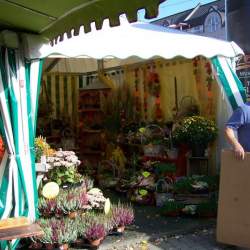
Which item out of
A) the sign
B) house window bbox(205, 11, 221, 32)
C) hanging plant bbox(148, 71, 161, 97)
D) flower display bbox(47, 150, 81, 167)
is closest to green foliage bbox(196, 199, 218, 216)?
flower display bbox(47, 150, 81, 167)

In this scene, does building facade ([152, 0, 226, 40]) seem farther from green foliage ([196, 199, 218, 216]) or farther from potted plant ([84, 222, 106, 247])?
potted plant ([84, 222, 106, 247])

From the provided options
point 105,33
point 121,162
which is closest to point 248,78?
point 121,162

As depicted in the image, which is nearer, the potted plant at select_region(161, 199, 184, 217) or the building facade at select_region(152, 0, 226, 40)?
the potted plant at select_region(161, 199, 184, 217)

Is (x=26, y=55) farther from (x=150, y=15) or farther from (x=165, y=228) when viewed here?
(x=165, y=228)

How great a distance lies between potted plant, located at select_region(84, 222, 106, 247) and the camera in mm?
Answer: 5273

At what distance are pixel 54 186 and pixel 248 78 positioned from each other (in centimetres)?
637

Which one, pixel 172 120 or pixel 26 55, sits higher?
pixel 26 55

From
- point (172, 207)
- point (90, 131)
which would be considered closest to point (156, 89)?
point (90, 131)

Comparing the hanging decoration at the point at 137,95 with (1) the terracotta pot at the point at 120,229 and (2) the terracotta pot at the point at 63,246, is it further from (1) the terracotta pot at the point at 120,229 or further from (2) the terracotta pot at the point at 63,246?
(2) the terracotta pot at the point at 63,246

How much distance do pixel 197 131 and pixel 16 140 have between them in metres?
3.05

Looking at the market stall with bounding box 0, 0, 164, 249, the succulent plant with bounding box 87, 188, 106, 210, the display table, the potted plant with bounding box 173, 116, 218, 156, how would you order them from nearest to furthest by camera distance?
the market stall with bounding box 0, 0, 164, 249, the succulent plant with bounding box 87, 188, 106, 210, the potted plant with bounding box 173, 116, 218, 156, the display table

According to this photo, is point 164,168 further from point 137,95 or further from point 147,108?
point 137,95

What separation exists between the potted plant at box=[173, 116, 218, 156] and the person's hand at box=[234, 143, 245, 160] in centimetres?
203

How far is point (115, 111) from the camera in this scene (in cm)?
934
